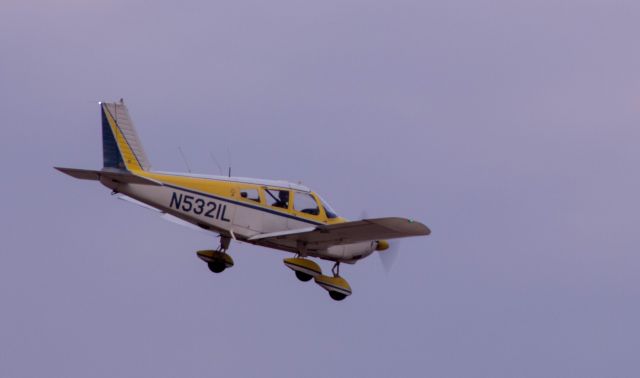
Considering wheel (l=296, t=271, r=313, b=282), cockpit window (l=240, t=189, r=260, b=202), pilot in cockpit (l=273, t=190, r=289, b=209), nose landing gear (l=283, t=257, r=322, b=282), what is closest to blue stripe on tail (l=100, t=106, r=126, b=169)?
cockpit window (l=240, t=189, r=260, b=202)

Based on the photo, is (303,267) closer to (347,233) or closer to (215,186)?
(347,233)

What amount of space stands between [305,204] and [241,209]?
1.92m

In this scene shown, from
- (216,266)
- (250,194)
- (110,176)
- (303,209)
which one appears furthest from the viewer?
(216,266)

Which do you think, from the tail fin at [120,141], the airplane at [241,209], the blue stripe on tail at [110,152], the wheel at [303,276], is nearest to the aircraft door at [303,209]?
the airplane at [241,209]

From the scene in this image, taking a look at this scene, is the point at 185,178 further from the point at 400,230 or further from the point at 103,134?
the point at 400,230

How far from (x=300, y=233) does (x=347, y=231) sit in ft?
3.88

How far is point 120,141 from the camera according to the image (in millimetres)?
48188

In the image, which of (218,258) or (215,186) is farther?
(218,258)

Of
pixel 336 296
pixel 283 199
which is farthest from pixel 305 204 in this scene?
pixel 336 296

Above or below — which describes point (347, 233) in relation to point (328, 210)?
below

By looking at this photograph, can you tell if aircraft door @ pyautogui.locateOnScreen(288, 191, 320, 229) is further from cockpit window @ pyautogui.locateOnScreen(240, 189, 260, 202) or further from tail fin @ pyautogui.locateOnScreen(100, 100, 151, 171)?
tail fin @ pyautogui.locateOnScreen(100, 100, 151, 171)

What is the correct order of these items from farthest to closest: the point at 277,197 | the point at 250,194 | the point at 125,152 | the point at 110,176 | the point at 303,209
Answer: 1. the point at 303,209
2. the point at 277,197
3. the point at 250,194
4. the point at 125,152
5. the point at 110,176

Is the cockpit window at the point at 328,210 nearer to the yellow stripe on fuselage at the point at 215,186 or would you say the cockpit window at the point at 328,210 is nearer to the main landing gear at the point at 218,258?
the yellow stripe on fuselage at the point at 215,186

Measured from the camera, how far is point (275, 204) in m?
48.9
